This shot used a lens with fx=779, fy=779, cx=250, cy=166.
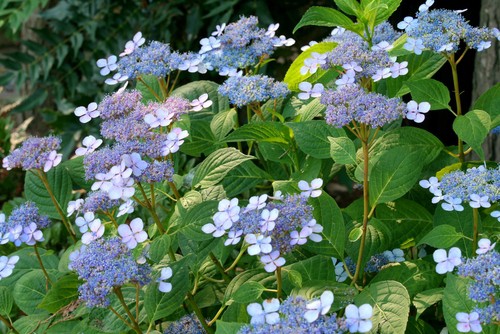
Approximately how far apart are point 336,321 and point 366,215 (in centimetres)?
35

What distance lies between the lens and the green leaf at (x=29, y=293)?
1.46 meters

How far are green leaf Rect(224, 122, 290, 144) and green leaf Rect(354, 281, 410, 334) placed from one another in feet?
1.25

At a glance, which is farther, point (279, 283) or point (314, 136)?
point (314, 136)

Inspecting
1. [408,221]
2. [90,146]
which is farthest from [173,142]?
[408,221]

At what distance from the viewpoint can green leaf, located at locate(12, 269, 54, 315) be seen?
1.46 m

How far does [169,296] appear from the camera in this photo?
4.08 ft

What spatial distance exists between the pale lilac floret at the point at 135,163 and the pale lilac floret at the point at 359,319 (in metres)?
0.42

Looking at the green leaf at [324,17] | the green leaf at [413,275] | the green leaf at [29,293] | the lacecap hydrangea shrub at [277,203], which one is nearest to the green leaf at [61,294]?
the lacecap hydrangea shrub at [277,203]

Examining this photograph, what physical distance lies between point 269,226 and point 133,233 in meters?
0.24

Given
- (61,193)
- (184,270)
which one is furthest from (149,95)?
(184,270)

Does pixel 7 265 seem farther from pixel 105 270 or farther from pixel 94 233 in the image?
pixel 105 270

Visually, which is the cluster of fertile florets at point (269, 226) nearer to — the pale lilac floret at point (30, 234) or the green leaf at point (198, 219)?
the green leaf at point (198, 219)

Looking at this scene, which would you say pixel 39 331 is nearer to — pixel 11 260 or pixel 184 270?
pixel 11 260

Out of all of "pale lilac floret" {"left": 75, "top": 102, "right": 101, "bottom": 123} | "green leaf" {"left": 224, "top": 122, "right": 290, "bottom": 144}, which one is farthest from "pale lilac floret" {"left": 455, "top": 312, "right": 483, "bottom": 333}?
"pale lilac floret" {"left": 75, "top": 102, "right": 101, "bottom": 123}
